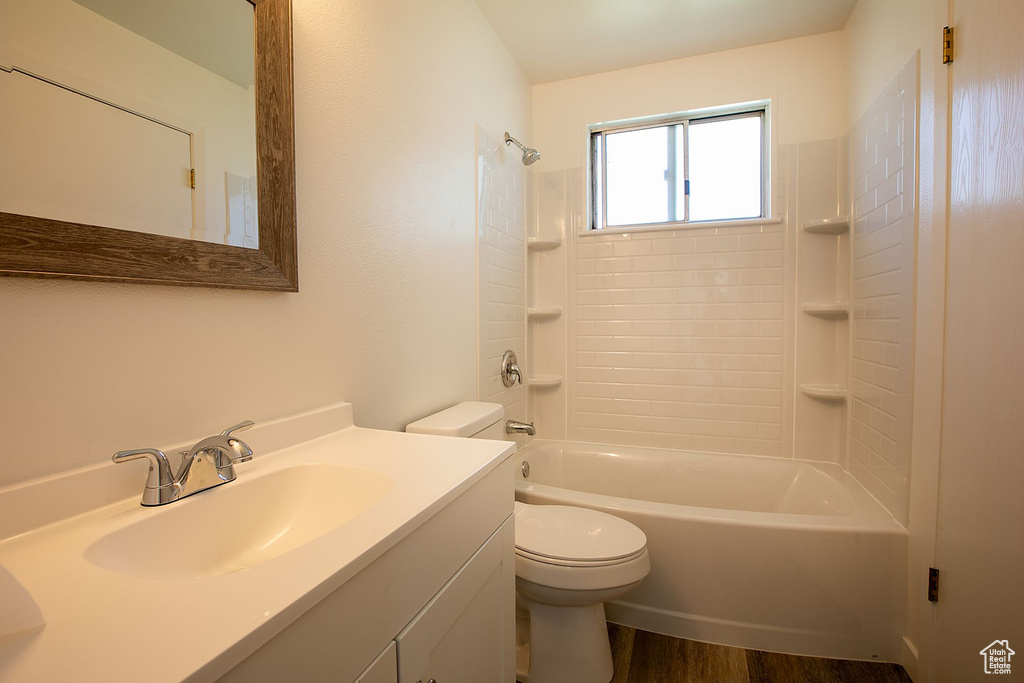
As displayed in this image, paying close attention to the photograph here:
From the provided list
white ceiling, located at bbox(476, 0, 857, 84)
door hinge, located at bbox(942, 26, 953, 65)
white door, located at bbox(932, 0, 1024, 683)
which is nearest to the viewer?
white door, located at bbox(932, 0, 1024, 683)

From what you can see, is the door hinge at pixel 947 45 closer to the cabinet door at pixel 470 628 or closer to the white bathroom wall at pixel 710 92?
the white bathroom wall at pixel 710 92

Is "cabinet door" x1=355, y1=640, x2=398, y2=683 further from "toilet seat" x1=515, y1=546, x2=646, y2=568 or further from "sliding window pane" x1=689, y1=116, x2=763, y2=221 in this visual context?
"sliding window pane" x1=689, y1=116, x2=763, y2=221

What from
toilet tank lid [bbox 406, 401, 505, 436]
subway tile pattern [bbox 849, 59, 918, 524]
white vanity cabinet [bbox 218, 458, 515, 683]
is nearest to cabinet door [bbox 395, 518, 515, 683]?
white vanity cabinet [bbox 218, 458, 515, 683]

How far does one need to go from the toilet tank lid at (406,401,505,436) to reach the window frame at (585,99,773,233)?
4.63ft

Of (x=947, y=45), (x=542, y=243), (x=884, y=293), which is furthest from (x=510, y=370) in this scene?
(x=947, y=45)

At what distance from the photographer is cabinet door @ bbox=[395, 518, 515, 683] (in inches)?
29.4

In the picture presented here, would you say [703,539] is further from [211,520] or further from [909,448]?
[211,520]

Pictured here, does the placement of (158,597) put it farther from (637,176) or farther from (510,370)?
(637,176)

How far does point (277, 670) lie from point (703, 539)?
5.34 feet

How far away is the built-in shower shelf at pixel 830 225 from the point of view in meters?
2.20

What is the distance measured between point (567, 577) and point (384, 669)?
90 cm

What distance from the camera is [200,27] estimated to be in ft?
3.10

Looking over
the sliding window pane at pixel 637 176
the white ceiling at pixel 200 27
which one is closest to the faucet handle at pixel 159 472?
the white ceiling at pixel 200 27

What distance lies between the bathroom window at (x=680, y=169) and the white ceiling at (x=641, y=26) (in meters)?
0.33
